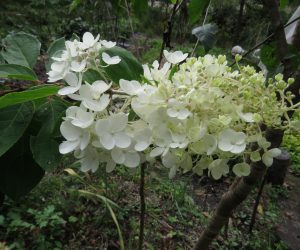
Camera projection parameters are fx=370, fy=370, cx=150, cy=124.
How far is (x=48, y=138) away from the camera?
1.52 feet

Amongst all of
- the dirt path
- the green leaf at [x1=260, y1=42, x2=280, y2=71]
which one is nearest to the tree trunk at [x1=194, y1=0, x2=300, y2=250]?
the green leaf at [x1=260, y1=42, x2=280, y2=71]

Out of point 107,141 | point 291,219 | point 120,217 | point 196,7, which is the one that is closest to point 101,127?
point 107,141

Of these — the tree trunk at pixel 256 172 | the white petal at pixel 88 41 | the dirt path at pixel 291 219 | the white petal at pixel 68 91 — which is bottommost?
the dirt path at pixel 291 219

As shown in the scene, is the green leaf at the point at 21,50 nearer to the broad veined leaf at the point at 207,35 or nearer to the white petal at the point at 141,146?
the white petal at the point at 141,146

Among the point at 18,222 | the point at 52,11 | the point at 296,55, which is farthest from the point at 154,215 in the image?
the point at 52,11

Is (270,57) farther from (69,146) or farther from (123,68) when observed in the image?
(69,146)

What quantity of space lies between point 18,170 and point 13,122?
77 millimetres

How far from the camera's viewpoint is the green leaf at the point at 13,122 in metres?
0.44

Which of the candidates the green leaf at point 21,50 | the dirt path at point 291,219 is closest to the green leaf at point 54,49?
the green leaf at point 21,50

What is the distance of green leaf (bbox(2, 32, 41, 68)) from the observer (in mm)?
567

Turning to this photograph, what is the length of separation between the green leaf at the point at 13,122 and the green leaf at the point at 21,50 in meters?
0.13

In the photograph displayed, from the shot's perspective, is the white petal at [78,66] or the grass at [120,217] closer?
the white petal at [78,66]

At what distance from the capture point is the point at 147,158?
17.8 inches

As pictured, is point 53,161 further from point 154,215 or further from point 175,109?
point 154,215
